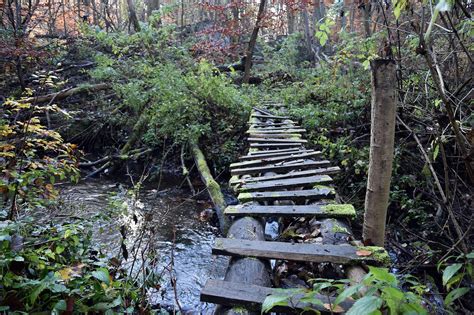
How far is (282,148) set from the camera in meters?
6.23

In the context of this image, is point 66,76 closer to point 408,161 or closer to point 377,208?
point 408,161

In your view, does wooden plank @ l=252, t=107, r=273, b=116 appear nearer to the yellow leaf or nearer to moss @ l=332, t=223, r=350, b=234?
moss @ l=332, t=223, r=350, b=234

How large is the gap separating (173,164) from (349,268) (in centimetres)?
649

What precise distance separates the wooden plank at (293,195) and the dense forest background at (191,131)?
102 centimetres

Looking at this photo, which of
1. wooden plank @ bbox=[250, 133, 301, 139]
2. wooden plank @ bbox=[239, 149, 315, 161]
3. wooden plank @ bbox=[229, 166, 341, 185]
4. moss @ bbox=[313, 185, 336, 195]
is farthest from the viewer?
wooden plank @ bbox=[250, 133, 301, 139]

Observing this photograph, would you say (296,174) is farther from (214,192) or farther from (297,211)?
(214,192)

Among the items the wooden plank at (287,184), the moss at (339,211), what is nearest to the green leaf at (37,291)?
the moss at (339,211)

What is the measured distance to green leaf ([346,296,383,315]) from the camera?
114 centimetres

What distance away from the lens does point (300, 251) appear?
8.89 feet

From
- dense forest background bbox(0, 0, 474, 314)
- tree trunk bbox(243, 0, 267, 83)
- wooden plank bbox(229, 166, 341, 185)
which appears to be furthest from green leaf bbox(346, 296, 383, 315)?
tree trunk bbox(243, 0, 267, 83)

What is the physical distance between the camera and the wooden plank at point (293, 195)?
382 cm

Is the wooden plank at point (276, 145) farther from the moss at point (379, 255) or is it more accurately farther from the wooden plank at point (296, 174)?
the moss at point (379, 255)

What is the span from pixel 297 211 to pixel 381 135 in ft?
4.29

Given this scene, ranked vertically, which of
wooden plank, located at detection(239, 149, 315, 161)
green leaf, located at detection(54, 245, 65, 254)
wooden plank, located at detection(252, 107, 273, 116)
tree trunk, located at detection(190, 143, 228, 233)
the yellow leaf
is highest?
wooden plank, located at detection(252, 107, 273, 116)
